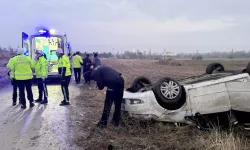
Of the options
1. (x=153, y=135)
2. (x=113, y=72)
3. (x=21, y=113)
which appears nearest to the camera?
(x=153, y=135)

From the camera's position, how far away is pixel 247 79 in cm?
562

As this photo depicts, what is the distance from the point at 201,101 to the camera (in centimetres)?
564

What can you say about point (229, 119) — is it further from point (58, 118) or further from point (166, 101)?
point (58, 118)

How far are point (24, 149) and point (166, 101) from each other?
8.74 ft

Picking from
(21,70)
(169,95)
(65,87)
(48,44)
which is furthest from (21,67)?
(48,44)

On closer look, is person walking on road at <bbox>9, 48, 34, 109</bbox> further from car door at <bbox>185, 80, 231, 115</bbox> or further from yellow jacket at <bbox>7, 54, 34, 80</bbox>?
car door at <bbox>185, 80, 231, 115</bbox>

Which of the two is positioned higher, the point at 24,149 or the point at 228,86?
the point at 228,86

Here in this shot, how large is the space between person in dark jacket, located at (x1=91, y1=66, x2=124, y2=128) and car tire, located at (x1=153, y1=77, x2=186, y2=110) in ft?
2.71

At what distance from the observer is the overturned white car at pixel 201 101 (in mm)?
5602

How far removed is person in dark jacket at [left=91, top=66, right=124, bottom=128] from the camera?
6207 mm

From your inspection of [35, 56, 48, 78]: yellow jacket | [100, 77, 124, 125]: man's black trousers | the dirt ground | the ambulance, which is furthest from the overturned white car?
the ambulance

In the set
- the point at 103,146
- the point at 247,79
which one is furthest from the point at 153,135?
the point at 247,79

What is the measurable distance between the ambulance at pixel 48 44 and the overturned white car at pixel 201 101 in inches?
408

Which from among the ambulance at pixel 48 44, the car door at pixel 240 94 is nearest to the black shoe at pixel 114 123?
the car door at pixel 240 94
